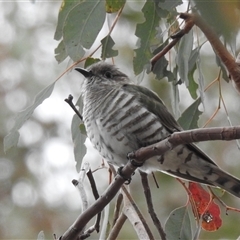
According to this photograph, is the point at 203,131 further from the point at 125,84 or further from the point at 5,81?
the point at 5,81

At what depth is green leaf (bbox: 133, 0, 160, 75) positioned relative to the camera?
1.88m

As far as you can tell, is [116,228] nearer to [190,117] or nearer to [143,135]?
[143,135]

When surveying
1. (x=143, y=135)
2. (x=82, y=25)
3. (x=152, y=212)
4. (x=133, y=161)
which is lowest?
(x=152, y=212)

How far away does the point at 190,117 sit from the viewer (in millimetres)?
2227

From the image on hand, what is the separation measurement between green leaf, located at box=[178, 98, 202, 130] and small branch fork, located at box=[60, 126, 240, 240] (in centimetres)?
59

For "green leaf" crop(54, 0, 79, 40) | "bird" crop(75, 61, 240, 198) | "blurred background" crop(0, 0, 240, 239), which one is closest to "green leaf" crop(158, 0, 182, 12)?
"green leaf" crop(54, 0, 79, 40)

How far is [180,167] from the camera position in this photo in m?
2.14

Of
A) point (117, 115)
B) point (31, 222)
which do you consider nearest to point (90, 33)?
point (117, 115)

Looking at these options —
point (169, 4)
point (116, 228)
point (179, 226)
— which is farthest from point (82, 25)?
point (179, 226)

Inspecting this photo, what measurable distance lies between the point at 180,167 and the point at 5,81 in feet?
9.94

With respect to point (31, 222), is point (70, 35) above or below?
below

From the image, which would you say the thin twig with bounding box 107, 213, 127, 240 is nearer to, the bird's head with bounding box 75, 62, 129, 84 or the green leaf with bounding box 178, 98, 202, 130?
the green leaf with bounding box 178, 98, 202, 130

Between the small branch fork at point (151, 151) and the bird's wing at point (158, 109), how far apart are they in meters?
0.47

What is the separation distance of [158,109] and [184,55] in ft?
0.91
